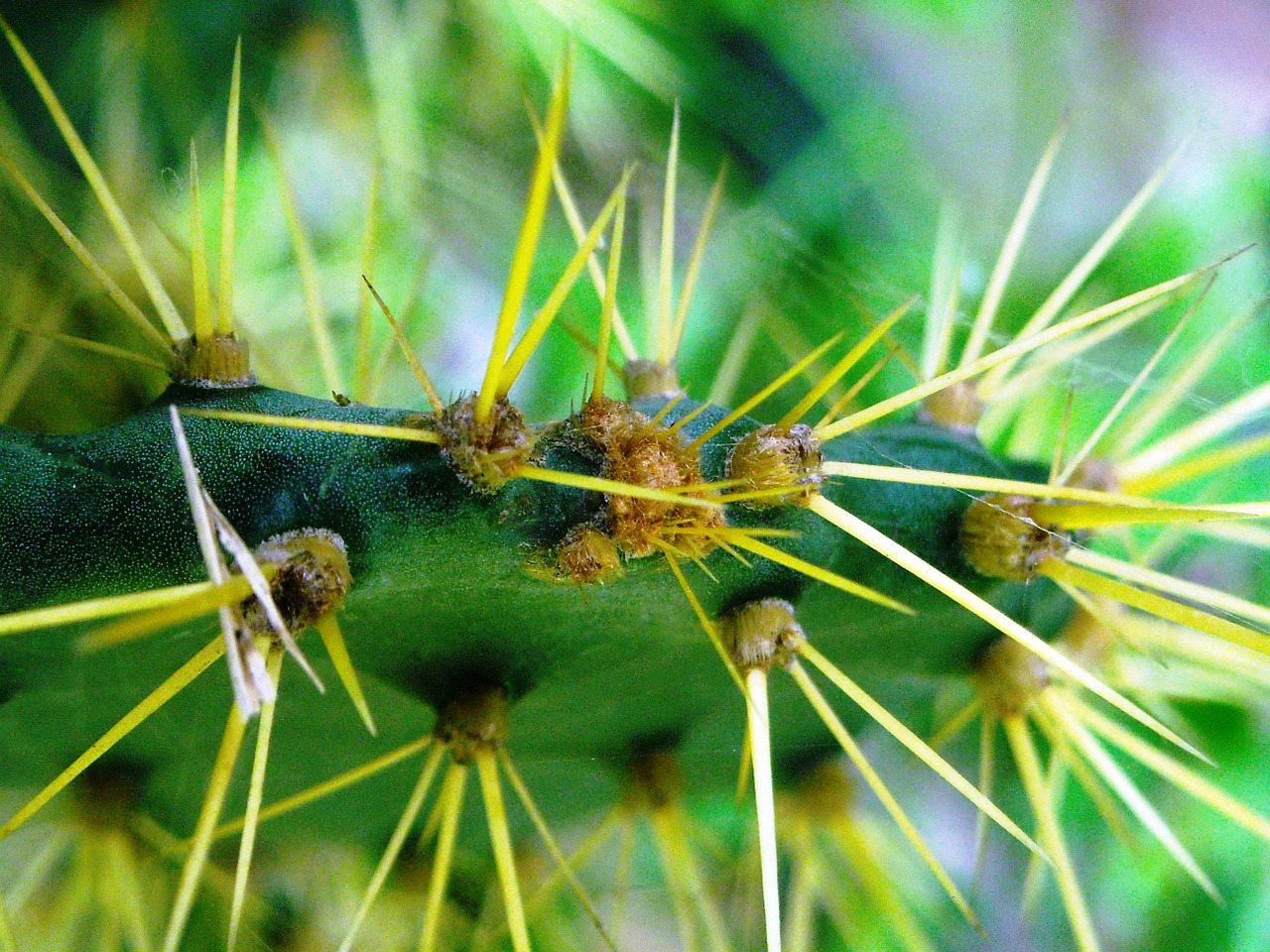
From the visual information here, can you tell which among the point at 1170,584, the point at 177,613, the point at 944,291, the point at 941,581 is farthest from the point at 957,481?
the point at 944,291

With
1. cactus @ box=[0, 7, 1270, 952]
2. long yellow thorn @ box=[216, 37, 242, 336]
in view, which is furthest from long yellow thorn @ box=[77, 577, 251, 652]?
long yellow thorn @ box=[216, 37, 242, 336]

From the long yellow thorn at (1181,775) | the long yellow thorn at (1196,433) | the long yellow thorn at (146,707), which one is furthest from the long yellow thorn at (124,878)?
the long yellow thorn at (1196,433)

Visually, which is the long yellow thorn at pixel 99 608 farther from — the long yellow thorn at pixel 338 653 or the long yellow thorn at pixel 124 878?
the long yellow thorn at pixel 124 878

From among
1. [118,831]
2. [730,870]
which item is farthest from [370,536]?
[730,870]

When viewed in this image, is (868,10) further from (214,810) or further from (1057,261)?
(214,810)

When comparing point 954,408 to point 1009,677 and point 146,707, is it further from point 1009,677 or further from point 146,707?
point 146,707

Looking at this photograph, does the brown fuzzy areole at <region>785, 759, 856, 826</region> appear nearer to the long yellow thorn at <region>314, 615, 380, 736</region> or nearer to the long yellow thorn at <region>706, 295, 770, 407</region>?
the long yellow thorn at <region>706, 295, 770, 407</region>
